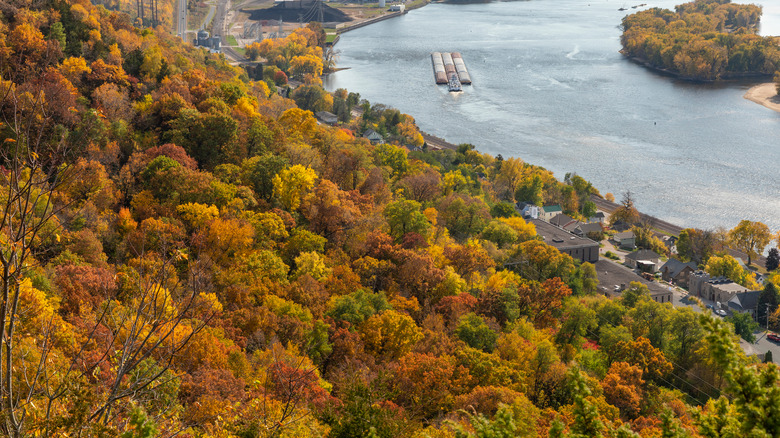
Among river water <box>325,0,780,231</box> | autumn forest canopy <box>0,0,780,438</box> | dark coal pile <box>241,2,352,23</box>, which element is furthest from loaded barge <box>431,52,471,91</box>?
autumn forest canopy <box>0,0,780,438</box>

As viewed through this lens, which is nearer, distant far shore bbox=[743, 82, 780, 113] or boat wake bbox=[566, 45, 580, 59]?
distant far shore bbox=[743, 82, 780, 113]

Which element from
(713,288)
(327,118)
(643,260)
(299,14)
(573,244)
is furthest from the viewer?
(299,14)

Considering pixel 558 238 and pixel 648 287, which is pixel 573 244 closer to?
pixel 558 238

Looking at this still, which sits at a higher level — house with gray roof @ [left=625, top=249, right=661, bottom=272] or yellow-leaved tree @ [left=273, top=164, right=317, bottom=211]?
yellow-leaved tree @ [left=273, top=164, right=317, bottom=211]

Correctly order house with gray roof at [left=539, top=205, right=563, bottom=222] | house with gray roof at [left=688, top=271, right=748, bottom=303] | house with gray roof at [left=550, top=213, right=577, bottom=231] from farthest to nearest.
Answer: house with gray roof at [left=539, top=205, right=563, bottom=222] → house with gray roof at [left=550, top=213, right=577, bottom=231] → house with gray roof at [left=688, top=271, right=748, bottom=303]

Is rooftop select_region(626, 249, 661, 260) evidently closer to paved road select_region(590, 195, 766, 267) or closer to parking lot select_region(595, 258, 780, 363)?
parking lot select_region(595, 258, 780, 363)

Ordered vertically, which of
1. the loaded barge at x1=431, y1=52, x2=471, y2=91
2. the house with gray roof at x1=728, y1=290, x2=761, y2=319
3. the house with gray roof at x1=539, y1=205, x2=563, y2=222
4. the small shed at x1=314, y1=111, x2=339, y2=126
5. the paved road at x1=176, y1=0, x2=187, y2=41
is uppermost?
the paved road at x1=176, y1=0, x2=187, y2=41

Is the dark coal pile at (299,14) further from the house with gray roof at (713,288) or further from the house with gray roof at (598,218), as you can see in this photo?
the house with gray roof at (713,288)

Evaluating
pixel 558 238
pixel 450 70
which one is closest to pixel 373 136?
pixel 558 238
